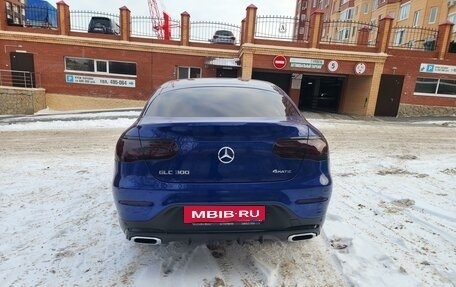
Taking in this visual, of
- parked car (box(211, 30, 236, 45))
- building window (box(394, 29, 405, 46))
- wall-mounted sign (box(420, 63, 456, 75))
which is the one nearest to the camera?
wall-mounted sign (box(420, 63, 456, 75))

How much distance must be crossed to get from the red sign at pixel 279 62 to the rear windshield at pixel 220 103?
561 inches

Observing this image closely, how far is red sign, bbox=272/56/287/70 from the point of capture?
17203mm

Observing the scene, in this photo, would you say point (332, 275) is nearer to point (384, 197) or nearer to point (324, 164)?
point (324, 164)

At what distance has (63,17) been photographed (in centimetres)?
1828

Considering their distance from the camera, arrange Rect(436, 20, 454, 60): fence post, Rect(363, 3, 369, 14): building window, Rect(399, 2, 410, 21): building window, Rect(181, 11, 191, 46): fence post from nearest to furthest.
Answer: Rect(436, 20, 454, 60): fence post → Rect(181, 11, 191, 46): fence post → Rect(399, 2, 410, 21): building window → Rect(363, 3, 369, 14): building window

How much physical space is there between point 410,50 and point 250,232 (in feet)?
64.9

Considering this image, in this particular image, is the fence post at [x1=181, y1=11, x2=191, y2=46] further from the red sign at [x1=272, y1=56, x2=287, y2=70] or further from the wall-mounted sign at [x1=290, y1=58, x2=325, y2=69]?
the wall-mounted sign at [x1=290, y1=58, x2=325, y2=69]

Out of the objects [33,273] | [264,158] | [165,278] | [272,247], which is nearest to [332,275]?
[272,247]

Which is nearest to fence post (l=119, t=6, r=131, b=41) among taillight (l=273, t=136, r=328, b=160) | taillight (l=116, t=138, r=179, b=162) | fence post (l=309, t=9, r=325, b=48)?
fence post (l=309, t=9, r=325, b=48)

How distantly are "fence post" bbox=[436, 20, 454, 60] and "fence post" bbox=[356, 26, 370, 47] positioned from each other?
407 centimetres

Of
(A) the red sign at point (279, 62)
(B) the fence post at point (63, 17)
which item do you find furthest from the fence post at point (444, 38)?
(B) the fence post at point (63, 17)

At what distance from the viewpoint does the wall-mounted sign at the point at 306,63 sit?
1738 cm

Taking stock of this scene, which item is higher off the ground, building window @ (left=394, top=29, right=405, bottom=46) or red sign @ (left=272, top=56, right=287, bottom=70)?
building window @ (left=394, top=29, right=405, bottom=46)

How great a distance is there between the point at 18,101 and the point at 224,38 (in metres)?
12.0
